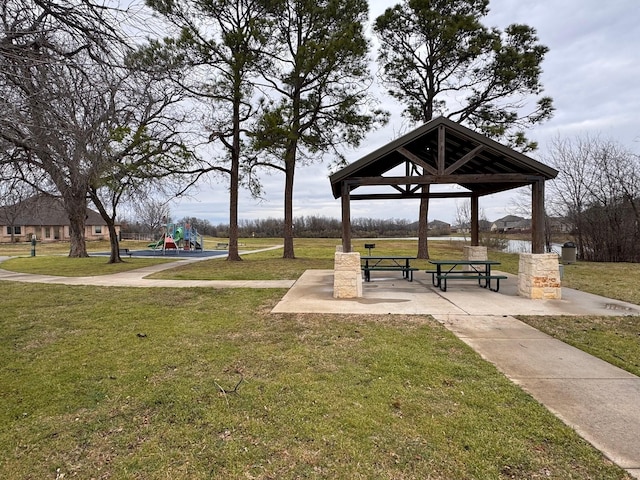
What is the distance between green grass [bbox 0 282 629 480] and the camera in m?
2.29

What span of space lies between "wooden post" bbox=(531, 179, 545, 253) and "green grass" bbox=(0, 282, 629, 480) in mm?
4039

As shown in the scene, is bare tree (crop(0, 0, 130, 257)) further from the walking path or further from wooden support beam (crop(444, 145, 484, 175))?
wooden support beam (crop(444, 145, 484, 175))

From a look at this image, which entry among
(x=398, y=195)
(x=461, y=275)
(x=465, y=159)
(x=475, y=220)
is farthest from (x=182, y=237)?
(x=465, y=159)

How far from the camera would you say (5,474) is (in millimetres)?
2227

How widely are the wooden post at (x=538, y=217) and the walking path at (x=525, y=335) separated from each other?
1204 millimetres

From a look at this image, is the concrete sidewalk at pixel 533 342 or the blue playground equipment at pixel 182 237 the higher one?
the blue playground equipment at pixel 182 237

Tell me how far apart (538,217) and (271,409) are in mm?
7204

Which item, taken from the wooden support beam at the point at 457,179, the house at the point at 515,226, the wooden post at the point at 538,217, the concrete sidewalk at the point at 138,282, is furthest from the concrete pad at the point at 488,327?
the house at the point at 515,226

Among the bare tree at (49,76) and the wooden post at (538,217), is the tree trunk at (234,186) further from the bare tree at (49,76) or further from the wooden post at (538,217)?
the bare tree at (49,76)

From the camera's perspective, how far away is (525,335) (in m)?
5.08

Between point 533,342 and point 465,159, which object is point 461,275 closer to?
point 465,159

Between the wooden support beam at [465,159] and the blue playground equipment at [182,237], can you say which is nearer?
the wooden support beam at [465,159]

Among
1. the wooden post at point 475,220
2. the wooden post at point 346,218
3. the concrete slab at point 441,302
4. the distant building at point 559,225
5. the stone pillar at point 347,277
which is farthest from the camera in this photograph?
the distant building at point 559,225

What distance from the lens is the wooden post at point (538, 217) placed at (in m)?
7.70
